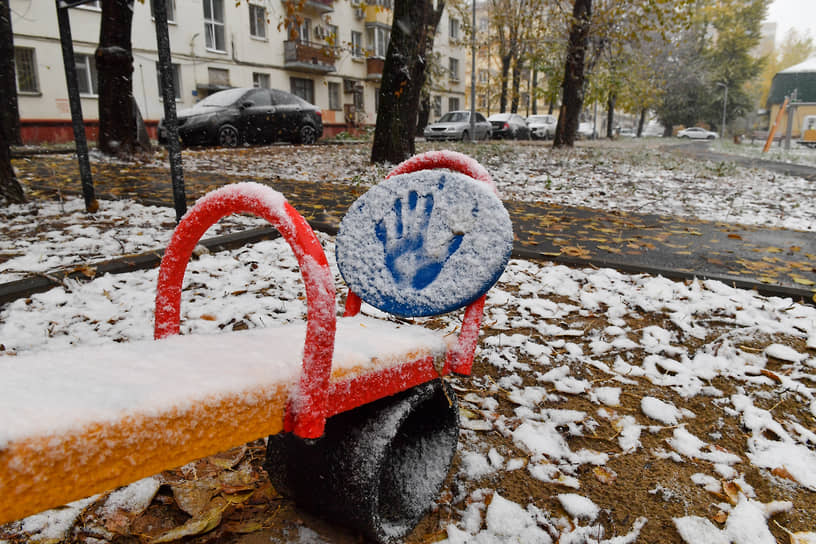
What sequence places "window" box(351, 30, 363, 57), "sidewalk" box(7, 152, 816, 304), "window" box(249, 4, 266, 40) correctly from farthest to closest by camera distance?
"window" box(351, 30, 363, 57), "window" box(249, 4, 266, 40), "sidewalk" box(7, 152, 816, 304)

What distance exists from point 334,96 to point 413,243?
30256 mm

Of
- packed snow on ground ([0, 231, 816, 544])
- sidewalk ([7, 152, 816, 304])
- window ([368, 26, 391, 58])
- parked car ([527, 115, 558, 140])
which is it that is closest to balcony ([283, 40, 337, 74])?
window ([368, 26, 391, 58])

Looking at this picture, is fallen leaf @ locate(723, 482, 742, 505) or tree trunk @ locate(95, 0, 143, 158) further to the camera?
tree trunk @ locate(95, 0, 143, 158)

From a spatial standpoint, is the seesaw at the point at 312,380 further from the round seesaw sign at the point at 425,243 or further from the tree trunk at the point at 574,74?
the tree trunk at the point at 574,74

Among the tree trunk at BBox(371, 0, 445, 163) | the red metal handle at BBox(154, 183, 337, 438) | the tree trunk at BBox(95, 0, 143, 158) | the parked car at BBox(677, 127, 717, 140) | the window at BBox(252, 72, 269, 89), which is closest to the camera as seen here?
the red metal handle at BBox(154, 183, 337, 438)

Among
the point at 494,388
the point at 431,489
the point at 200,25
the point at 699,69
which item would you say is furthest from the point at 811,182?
the point at 699,69

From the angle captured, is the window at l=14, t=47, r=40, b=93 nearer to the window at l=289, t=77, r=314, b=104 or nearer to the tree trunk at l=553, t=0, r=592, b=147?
the window at l=289, t=77, r=314, b=104

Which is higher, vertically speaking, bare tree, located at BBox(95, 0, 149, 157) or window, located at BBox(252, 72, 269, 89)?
window, located at BBox(252, 72, 269, 89)

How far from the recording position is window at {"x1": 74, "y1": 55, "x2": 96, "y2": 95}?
62.1 feet

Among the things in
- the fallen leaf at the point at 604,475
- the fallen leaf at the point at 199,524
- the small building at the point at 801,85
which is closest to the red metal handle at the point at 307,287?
the fallen leaf at the point at 199,524

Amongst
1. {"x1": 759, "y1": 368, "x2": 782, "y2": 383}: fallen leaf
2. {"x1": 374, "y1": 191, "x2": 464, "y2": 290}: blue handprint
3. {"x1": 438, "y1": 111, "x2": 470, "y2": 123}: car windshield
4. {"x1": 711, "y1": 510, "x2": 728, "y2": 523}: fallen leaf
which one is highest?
{"x1": 438, "y1": 111, "x2": 470, "y2": 123}: car windshield

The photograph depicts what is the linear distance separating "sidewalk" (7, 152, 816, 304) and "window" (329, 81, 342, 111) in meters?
24.1

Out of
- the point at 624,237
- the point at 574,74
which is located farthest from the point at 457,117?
the point at 624,237

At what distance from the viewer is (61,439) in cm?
87
